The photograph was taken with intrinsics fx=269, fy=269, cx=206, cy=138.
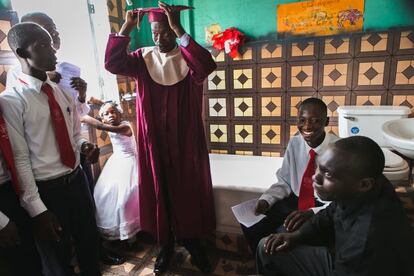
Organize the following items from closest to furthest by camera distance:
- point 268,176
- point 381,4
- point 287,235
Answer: point 287,235, point 381,4, point 268,176

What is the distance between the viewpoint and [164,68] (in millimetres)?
1400

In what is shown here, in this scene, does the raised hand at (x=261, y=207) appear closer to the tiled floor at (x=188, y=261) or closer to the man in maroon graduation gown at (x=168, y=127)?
the man in maroon graduation gown at (x=168, y=127)

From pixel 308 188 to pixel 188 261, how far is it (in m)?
0.94

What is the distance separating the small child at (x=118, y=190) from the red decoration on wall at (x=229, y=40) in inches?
43.4

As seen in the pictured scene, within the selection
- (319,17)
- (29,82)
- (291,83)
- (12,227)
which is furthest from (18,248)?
(319,17)

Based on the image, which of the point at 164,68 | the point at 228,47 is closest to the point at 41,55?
the point at 164,68

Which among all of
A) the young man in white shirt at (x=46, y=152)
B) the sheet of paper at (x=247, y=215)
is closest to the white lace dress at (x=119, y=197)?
the young man in white shirt at (x=46, y=152)

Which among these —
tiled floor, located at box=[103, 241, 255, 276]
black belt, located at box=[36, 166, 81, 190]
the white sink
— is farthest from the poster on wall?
black belt, located at box=[36, 166, 81, 190]

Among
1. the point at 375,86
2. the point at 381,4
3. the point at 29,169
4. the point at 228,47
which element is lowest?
the point at 29,169

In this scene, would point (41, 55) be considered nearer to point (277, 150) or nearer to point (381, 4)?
point (277, 150)

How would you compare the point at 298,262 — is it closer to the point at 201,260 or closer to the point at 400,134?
the point at 201,260

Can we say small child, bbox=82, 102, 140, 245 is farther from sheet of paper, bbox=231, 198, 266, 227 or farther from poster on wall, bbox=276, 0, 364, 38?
poster on wall, bbox=276, 0, 364, 38

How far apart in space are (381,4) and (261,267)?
6.55ft

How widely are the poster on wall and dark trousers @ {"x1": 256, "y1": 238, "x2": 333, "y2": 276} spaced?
1.75 m
